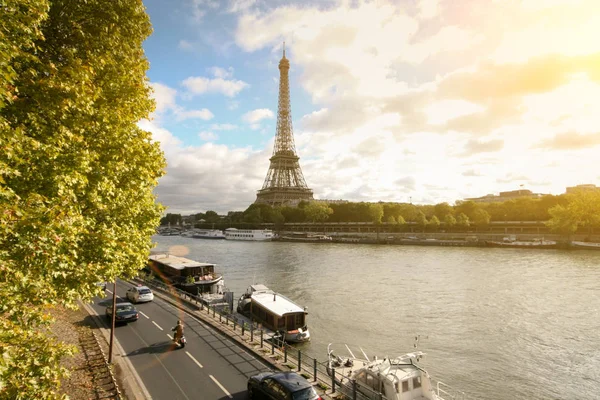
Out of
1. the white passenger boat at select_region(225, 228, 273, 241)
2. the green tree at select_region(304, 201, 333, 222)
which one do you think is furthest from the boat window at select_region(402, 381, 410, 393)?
the green tree at select_region(304, 201, 333, 222)

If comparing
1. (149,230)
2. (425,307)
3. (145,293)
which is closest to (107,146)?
(149,230)

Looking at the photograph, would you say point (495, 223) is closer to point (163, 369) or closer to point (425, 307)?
point (425, 307)

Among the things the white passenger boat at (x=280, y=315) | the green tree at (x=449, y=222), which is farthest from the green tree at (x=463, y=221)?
the white passenger boat at (x=280, y=315)

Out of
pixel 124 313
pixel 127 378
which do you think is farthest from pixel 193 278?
pixel 127 378

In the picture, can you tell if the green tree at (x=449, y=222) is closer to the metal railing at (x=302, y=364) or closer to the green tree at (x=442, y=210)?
the green tree at (x=442, y=210)

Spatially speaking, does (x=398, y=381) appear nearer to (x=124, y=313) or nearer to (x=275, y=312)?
(x=275, y=312)

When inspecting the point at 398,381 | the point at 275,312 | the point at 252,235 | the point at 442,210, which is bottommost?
the point at 398,381
